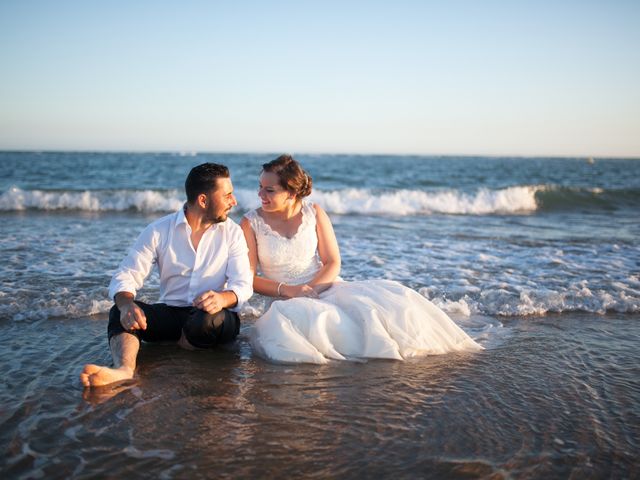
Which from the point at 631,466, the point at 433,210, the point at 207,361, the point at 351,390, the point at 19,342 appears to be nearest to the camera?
the point at 631,466

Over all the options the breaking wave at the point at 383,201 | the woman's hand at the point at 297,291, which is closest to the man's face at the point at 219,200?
the woman's hand at the point at 297,291

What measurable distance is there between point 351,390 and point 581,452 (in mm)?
1544

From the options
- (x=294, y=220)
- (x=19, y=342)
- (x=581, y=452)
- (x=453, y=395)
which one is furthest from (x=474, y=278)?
(x=19, y=342)

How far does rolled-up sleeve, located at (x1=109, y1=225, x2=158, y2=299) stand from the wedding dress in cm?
109

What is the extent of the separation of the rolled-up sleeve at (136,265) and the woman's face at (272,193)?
114 centimetres

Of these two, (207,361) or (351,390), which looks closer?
(351,390)

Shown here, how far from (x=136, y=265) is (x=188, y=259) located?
16.8 inches

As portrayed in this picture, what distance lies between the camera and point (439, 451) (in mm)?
3064

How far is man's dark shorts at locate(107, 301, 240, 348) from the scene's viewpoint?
4469 mm

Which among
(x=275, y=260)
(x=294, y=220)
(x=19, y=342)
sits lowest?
(x=19, y=342)

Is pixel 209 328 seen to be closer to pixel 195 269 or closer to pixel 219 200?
pixel 195 269

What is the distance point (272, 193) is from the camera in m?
5.14

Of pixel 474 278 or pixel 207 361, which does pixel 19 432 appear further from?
pixel 474 278

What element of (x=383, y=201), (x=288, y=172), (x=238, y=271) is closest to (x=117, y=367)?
(x=238, y=271)
